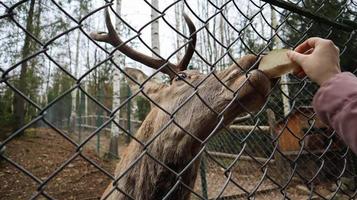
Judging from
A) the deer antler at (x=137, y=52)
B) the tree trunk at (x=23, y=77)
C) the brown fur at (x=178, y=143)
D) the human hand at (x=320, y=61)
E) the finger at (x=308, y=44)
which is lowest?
the brown fur at (x=178, y=143)

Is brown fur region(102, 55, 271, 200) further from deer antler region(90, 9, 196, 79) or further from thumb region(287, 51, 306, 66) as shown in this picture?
thumb region(287, 51, 306, 66)

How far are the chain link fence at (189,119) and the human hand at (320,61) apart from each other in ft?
1.12

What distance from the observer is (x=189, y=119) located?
2.31 meters

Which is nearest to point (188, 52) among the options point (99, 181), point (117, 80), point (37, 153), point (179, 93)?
point (179, 93)

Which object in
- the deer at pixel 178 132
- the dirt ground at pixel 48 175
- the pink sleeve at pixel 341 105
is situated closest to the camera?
the pink sleeve at pixel 341 105

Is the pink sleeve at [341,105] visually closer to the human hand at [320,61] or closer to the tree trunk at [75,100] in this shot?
the human hand at [320,61]

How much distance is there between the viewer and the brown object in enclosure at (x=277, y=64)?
4.41ft

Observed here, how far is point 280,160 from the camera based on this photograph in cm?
671

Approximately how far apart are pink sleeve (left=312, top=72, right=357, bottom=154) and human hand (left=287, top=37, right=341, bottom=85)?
4 cm

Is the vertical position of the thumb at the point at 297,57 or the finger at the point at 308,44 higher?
the finger at the point at 308,44

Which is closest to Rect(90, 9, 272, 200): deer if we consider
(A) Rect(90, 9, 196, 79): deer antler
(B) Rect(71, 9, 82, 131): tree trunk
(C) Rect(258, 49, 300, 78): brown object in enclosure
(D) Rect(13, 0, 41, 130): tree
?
(A) Rect(90, 9, 196, 79): deer antler

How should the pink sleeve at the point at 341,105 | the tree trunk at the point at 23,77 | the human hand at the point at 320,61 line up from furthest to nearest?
the tree trunk at the point at 23,77 < the human hand at the point at 320,61 < the pink sleeve at the point at 341,105

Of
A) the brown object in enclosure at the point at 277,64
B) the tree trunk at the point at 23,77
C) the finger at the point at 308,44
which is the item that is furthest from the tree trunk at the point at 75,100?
the finger at the point at 308,44

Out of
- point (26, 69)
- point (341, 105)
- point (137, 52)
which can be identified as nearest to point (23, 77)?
point (26, 69)
